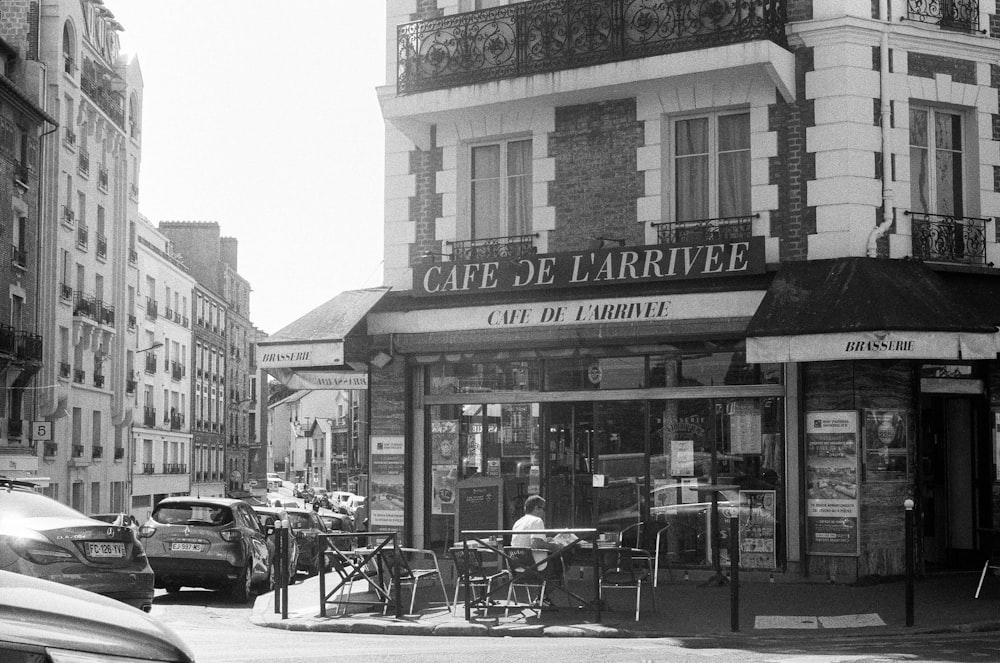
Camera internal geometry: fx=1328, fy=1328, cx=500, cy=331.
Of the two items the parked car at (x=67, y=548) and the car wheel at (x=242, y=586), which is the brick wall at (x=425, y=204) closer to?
the car wheel at (x=242, y=586)

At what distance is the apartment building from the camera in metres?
60.9

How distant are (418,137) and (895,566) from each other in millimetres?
8757

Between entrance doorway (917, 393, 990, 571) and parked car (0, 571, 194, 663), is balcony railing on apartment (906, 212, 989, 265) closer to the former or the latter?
entrance doorway (917, 393, 990, 571)

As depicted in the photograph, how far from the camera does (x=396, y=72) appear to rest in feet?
63.4

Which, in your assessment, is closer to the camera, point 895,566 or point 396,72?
point 895,566

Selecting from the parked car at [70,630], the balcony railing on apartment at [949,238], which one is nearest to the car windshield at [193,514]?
the balcony railing on apartment at [949,238]

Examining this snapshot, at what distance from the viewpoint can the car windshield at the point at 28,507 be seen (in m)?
11.1

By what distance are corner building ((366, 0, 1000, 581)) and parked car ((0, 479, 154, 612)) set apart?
717 centimetres

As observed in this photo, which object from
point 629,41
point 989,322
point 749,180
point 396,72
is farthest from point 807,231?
point 396,72

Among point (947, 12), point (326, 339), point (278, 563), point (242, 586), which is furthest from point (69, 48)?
point (947, 12)

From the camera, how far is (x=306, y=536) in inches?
945

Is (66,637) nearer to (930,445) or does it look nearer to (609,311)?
(609,311)

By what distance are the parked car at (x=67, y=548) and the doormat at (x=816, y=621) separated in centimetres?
578

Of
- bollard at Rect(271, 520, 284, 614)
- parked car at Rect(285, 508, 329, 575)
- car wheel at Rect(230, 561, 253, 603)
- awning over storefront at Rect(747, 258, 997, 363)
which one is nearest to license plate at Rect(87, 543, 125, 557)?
bollard at Rect(271, 520, 284, 614)
